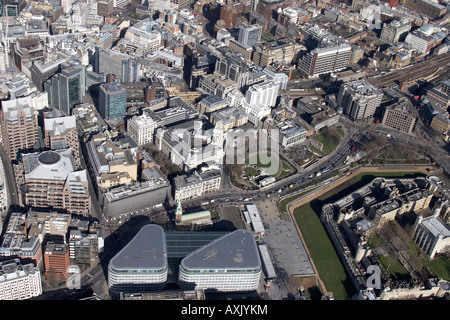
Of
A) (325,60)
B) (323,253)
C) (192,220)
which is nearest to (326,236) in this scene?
(323,253)

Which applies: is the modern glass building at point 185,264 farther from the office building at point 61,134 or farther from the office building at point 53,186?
the office building at point 61,134

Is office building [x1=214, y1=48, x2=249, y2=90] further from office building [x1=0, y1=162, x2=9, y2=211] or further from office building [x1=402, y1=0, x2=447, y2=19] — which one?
office building [x1=402, y1=0, x2=447, y2=19]

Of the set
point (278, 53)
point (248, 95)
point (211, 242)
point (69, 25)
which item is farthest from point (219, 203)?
point (69, 25)

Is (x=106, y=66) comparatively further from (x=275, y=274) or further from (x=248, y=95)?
(x=275, y=274)

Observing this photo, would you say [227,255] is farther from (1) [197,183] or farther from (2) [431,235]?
(2) [431,235]

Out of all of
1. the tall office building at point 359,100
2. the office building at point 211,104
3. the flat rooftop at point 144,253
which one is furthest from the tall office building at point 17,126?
the tall office building at point 359,100

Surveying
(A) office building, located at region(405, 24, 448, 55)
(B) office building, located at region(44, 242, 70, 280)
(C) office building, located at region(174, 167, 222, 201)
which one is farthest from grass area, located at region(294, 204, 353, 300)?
(A) office building, located at region(405, 24, 448, 55)
